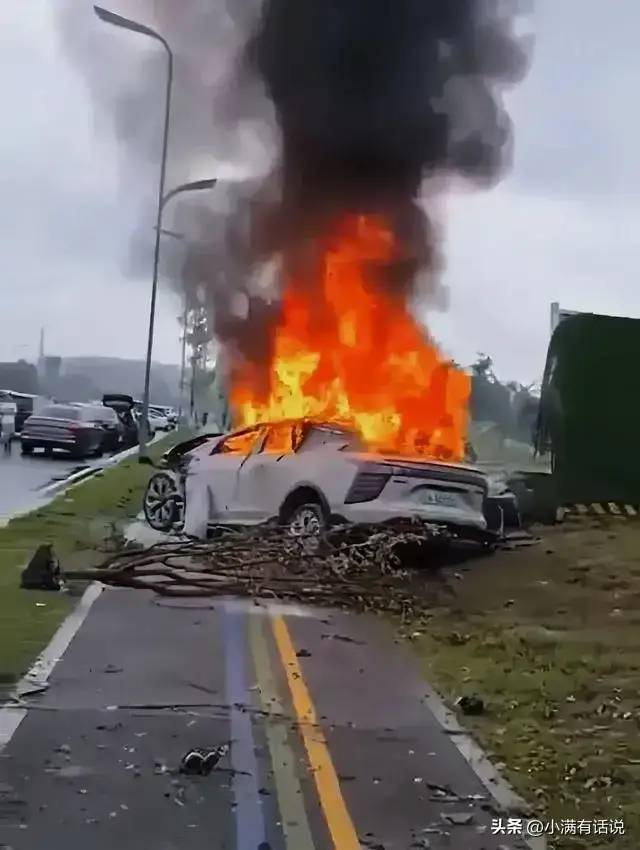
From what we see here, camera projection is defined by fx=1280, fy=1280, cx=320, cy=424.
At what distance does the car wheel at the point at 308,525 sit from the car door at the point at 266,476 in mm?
302

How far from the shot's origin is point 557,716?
663cm

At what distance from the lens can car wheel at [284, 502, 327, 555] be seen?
37.4ft

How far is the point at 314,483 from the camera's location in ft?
39.7

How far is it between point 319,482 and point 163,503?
12.2 ft

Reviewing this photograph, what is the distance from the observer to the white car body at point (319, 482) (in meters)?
11.6

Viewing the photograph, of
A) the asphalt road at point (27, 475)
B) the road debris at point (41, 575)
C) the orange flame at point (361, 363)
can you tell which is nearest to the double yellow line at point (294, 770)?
the road debris at point (41, 575)

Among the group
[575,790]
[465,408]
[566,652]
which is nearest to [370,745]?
[575,790]

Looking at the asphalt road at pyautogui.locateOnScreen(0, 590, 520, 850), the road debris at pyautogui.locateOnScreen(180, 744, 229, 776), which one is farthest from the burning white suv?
the road debris at pyautogui.locateOnScreen(180, 744, 229, 776)

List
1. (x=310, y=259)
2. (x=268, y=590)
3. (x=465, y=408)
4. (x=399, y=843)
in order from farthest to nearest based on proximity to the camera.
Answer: (x=310, y=259)
(x=465, y=408)
(x=268, y=590)
(x=399, y=843)

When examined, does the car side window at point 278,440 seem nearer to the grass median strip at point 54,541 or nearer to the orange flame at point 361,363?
the grass median strip at point 54,541

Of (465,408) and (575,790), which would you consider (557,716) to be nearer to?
(575,790)

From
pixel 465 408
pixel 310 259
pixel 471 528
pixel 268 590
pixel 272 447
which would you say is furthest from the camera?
pixel 310 259

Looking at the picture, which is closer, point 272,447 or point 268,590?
point 268,590

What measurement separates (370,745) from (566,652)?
286 cm
